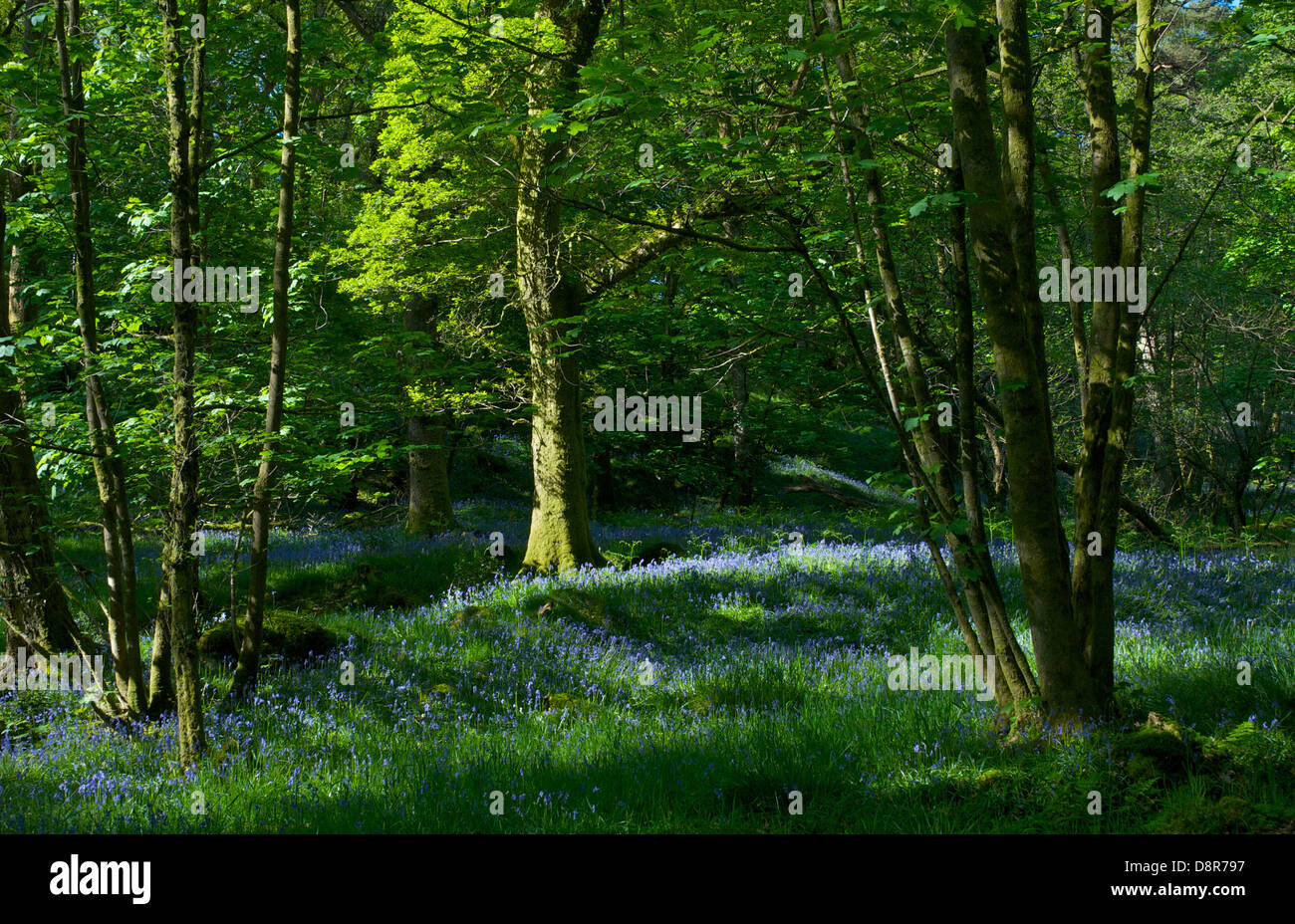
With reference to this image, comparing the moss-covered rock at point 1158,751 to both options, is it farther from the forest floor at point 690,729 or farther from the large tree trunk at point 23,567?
the large tree trunk at point 23,567

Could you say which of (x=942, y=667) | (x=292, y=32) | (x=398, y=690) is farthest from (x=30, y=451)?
(x=942, y=667)

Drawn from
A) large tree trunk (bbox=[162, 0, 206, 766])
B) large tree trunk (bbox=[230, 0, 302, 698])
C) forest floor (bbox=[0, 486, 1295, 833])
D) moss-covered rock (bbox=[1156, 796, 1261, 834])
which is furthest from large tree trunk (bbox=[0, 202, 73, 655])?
moss-covered rock (bbox=[1156, 796, 1261, 834])

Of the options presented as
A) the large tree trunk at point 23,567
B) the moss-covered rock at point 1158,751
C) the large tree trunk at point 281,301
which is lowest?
the moss-covered rock at point 1158,751

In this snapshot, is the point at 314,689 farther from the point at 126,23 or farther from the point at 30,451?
the point at 126,23

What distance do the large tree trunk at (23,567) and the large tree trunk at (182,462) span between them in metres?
2.61

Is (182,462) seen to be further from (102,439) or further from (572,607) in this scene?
(572,607)

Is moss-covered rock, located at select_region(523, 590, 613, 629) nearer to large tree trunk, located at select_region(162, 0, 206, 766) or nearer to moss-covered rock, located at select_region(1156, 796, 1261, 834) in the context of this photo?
large tree trunk, located at select_region(162, 0, 206, 766)

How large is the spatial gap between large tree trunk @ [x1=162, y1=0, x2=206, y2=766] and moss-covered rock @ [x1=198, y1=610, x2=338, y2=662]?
8.31 ft

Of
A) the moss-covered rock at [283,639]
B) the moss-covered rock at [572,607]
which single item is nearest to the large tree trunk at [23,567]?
the moss-covered rock at [283,639]

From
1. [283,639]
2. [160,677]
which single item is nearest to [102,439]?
[160,677]

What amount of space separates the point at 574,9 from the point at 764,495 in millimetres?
16547

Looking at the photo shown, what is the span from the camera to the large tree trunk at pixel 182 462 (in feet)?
16.3

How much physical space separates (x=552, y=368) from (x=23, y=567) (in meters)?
5.91

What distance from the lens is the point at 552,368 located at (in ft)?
35.2
